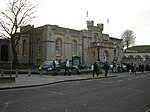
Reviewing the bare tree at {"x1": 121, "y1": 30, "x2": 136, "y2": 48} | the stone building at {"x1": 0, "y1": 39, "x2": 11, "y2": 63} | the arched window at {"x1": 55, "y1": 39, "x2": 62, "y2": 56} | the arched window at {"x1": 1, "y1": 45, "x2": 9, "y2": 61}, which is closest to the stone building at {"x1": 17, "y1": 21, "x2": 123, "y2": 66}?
the arched window at {"x1": 55, "y1": 39, "x2": 62, "y2": 56}

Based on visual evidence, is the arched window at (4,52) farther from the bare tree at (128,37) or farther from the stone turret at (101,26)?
the bare tree at (128,37)

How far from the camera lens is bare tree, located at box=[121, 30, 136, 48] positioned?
111 meters

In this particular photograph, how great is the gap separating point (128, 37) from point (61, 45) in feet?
189

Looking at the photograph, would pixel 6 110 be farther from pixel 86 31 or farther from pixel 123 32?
pixel 123 32

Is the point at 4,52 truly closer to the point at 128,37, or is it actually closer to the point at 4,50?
the point at 4,50

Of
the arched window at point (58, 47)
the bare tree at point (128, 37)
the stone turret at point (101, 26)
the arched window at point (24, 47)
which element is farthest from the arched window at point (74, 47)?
the bare tree at point (128, 37)

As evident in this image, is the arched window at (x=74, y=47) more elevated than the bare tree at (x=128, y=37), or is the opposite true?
the bare tree at (x=128, y=37)

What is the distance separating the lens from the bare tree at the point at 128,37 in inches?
4386

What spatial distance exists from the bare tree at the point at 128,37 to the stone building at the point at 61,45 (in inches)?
1582

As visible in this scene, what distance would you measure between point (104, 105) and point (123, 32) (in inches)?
4097

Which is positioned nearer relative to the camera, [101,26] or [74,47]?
[74,47]

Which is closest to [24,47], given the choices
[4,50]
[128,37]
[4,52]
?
[4,50]

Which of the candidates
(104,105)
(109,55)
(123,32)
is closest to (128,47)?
(123,32)

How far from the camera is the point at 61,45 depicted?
198 feet
